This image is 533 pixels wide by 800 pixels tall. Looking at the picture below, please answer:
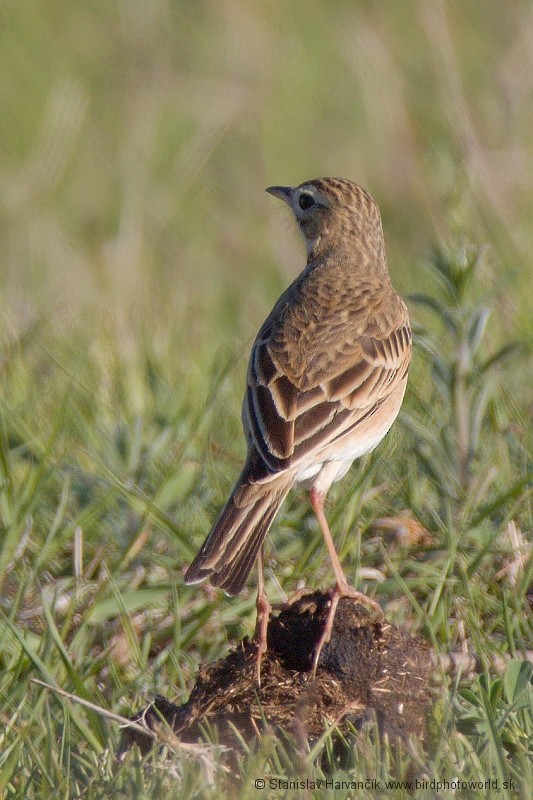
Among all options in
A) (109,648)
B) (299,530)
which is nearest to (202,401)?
(299,530)

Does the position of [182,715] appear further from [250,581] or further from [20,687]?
[250,581]

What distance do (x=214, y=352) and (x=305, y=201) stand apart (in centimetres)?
143

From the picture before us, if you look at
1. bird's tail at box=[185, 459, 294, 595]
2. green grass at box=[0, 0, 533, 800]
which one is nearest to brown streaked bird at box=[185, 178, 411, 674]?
bird's tail at box=[185, 459, 294, 595]

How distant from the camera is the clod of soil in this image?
383 centimetres

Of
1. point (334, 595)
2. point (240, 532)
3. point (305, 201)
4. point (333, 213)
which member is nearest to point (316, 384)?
point (240, 532)

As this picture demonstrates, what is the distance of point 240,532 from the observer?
13.9 feet

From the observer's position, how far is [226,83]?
11.8 meters

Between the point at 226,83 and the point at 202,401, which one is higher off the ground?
the point at 226,83

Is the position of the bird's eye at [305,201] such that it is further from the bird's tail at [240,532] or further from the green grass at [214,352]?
the bird's tail at [240,532]

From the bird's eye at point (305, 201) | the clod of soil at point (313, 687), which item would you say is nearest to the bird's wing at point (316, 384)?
the clod of soil at point (313, 687)

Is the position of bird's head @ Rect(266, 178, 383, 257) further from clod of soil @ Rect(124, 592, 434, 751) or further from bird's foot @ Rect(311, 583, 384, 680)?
clod of soil @ Rect(124, 592, 434, 751)

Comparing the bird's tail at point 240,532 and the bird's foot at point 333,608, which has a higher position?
the bird's tail at point 240,532

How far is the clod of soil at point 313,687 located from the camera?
3826 millimetres

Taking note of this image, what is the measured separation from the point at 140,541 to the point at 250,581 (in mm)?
458
